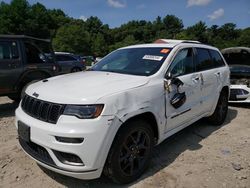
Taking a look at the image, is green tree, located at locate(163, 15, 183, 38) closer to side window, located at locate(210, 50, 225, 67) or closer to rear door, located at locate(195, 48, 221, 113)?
side window, located at locate(210, 50, 225, 67)

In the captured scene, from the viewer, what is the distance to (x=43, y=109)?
2928 mm

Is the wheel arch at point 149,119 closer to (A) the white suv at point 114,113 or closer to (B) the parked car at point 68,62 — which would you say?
(A) the white suv at point 114,113

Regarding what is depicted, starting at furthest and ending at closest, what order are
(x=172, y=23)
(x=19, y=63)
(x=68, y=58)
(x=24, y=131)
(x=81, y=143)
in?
(x=172, y=23)
(x=68, y=58)
(x=19, y=63)
(x=24, y=131)
(x=81, y=143)

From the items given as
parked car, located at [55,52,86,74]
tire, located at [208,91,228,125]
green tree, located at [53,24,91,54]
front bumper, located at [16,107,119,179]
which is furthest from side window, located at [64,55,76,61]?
green tree, located at [53,24,91,54]

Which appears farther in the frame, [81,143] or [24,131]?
[24,131]

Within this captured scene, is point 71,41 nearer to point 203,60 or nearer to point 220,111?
point 220,111

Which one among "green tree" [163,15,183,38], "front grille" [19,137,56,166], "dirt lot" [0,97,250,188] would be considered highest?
"green tree" [163,15,183,38]

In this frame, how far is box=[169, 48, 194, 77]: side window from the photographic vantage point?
3.90 meters

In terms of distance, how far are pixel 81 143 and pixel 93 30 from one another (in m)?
93.7

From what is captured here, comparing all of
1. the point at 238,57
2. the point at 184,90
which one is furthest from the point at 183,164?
the point at 238,57

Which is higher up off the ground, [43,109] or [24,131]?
[43,109]

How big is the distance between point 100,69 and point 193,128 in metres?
2.44

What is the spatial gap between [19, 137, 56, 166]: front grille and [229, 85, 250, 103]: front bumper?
5951 millimetres

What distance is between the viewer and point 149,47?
4.30 meters
